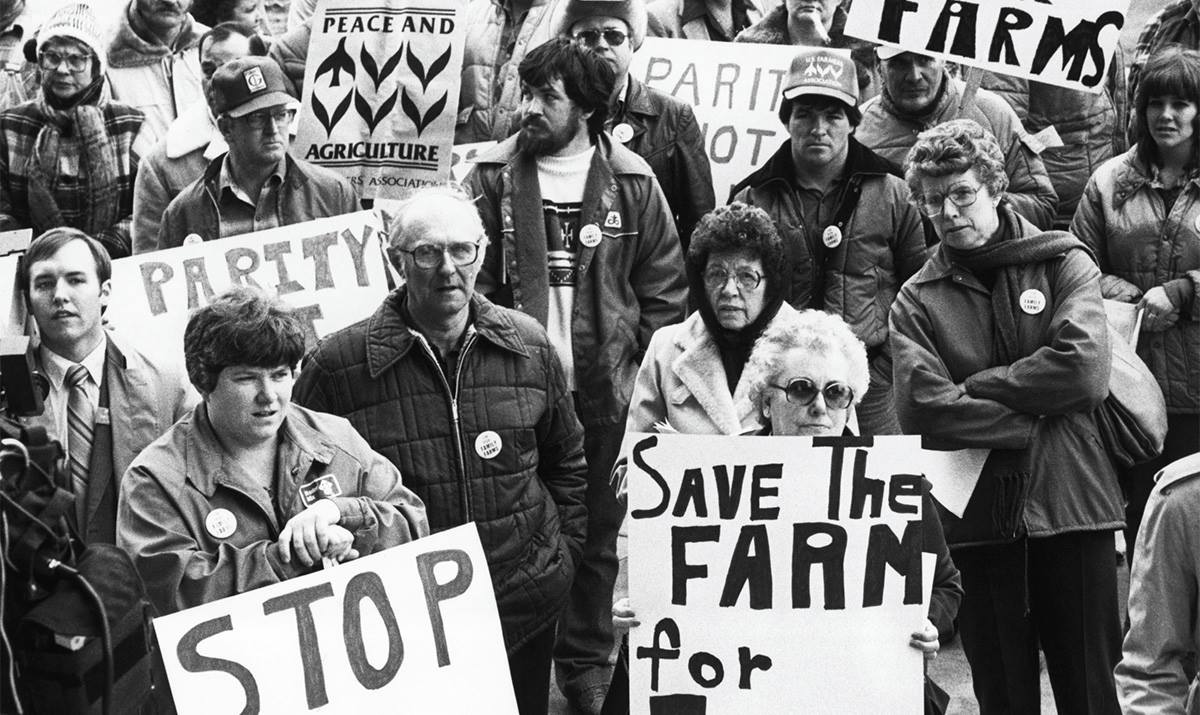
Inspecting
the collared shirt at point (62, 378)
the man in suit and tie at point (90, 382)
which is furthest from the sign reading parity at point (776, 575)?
the collared shirt at point (62, 378)

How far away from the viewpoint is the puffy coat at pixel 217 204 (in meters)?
7.65

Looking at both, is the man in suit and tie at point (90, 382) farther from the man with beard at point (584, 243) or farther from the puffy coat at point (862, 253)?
the puffy coat at point (862, 253)

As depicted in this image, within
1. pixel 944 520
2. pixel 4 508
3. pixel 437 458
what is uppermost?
pixel 4 508

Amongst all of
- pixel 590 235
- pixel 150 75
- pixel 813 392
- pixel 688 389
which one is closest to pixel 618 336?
Answer: pixel 590 235

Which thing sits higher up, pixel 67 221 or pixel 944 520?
pixel 67 221

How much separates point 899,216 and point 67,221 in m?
3.60

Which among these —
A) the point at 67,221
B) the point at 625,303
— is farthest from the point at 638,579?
the point at 67,221

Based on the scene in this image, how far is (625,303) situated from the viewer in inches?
293

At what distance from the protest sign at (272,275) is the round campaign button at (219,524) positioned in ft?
7.00

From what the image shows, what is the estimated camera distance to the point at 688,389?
6.35m

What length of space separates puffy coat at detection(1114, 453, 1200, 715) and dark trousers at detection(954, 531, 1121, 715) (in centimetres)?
174

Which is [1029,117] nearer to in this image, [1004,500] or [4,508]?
[1004,500]

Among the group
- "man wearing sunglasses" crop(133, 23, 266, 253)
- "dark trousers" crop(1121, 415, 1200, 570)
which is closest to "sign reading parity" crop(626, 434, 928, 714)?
"dark trousers" crop(1121, 415, 1200, 570)

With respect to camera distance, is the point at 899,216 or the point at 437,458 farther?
the point at 899,216
